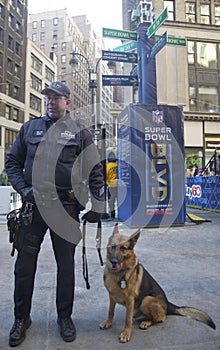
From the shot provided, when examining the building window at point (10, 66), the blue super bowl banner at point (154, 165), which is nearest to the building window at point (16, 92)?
the building window at point (10, 66)

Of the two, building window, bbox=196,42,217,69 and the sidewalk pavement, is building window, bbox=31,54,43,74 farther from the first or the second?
the sidewalk pavement

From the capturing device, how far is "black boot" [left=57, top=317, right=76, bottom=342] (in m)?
2.37

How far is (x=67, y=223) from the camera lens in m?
2.53

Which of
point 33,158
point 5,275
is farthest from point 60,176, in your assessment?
point 5,275

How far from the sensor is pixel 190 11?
2458 centimetres

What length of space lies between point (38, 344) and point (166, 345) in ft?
3.23

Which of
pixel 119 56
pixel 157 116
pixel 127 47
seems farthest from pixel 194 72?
pixel 157 116

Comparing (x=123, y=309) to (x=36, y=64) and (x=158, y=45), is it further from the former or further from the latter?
(x=36, y=64)

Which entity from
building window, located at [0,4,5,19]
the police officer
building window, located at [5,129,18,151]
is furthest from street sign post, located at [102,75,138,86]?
building window, located at [0,4,5,19]

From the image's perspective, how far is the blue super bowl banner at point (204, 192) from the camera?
10453 millimetres

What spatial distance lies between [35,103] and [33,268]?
144ft

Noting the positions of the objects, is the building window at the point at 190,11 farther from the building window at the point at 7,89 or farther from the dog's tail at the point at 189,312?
the dog's tail at the point at 189,312

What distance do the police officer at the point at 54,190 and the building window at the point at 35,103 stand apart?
138 feet

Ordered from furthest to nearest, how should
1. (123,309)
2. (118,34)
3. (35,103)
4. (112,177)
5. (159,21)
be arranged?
(35,103) < (118,34) < (112,177) < (159,21) < (123,309)
